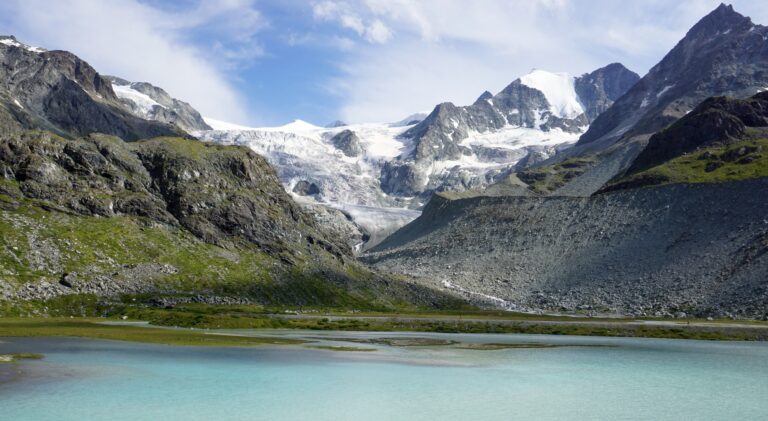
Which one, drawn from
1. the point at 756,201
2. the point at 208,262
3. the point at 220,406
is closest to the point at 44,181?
the point at 208,262

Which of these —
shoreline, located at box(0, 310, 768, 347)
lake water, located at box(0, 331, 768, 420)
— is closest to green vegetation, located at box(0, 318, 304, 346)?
shoreline, located at box(0, 310, 768, 347)

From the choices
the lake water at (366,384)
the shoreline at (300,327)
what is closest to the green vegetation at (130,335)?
the shoreline at (300,327)

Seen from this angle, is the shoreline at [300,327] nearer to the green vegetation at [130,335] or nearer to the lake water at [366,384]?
the green vegetation at [130,335]

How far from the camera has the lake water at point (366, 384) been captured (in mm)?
43531

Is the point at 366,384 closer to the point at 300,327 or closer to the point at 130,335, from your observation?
the point at 130,335

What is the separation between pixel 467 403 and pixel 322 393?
35.0 feet

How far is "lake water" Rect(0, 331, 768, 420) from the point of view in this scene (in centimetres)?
4353

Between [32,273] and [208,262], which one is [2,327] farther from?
[208,262]

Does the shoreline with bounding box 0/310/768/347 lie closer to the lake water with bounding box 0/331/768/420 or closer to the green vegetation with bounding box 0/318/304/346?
the green vegetation with bounding box 0/318/304/346

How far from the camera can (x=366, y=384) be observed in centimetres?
5566

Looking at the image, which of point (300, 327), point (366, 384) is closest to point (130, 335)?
point (300, 327)

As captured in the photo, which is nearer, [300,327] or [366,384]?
[366,384]

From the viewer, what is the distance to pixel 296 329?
421 feet

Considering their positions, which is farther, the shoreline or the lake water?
the shoreline
